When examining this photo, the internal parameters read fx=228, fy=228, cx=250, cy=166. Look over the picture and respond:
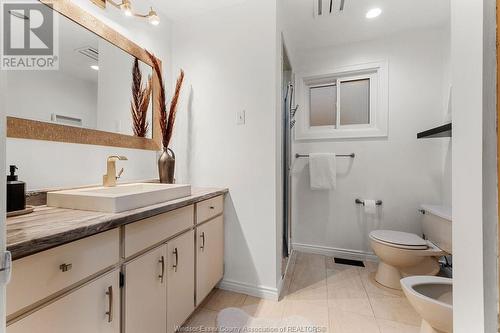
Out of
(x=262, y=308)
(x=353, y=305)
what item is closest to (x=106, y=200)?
(x=262, y=308)

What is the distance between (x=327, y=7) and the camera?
1990mm

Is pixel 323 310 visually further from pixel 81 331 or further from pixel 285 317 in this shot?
pixel 81 331

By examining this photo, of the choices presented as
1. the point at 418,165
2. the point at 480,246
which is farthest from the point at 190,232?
the point at 418,165

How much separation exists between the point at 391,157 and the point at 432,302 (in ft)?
5.30

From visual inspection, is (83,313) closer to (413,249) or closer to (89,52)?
(89,52)

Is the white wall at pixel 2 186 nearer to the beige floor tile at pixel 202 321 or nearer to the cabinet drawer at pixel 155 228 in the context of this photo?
the cabinet drawer at pixel 155 228

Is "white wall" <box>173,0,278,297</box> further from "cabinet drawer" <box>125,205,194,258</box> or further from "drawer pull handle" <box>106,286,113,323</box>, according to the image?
"drawer pull handle" <box>106,286,113,323</box>

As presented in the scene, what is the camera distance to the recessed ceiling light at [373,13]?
2.03 metres

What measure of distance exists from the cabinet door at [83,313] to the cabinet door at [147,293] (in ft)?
0.20

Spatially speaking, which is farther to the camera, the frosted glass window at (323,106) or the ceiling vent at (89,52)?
the frosted glass window at (323,106)

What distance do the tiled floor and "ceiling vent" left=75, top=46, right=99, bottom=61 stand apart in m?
1.79

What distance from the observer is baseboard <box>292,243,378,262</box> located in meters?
2.50

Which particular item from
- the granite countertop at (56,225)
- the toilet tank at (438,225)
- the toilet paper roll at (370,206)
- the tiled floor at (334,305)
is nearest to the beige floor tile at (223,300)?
the tiled floor at (334,305)

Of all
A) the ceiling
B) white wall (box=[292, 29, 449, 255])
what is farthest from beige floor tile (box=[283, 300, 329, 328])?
the ceiling
